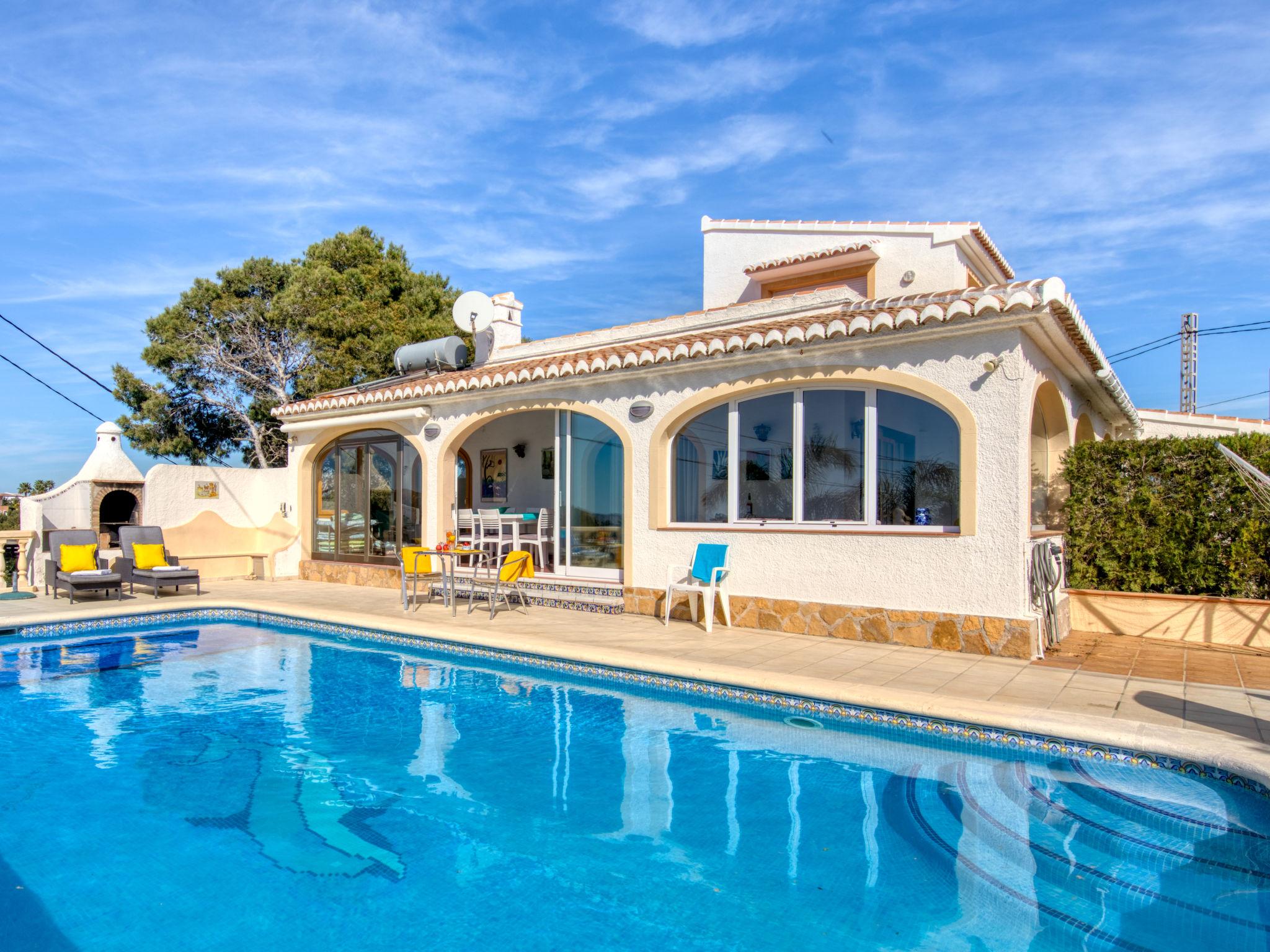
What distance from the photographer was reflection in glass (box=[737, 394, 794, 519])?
1054 centimetres

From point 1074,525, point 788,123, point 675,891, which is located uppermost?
point 788,123

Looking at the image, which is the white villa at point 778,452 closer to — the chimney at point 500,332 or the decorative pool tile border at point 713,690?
the chimney at point 500,332

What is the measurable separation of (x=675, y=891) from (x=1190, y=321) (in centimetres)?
3395

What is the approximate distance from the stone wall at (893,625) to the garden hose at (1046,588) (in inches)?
17.4

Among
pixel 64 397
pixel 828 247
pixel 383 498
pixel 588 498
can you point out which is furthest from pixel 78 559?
pixel 64 397

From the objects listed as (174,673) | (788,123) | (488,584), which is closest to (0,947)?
(174,673)

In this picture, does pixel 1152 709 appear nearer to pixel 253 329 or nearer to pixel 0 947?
pixel 0 947

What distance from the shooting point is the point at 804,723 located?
6879 mm

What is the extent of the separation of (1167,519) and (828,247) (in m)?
10.6

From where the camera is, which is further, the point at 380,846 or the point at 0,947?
the point at 380,846

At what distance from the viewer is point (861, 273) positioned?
17719 millimetres

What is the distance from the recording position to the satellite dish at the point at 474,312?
59.3ft

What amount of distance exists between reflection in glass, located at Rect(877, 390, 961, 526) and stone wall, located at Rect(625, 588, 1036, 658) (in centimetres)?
119

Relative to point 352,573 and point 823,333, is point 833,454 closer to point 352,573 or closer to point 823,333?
point 823,333
